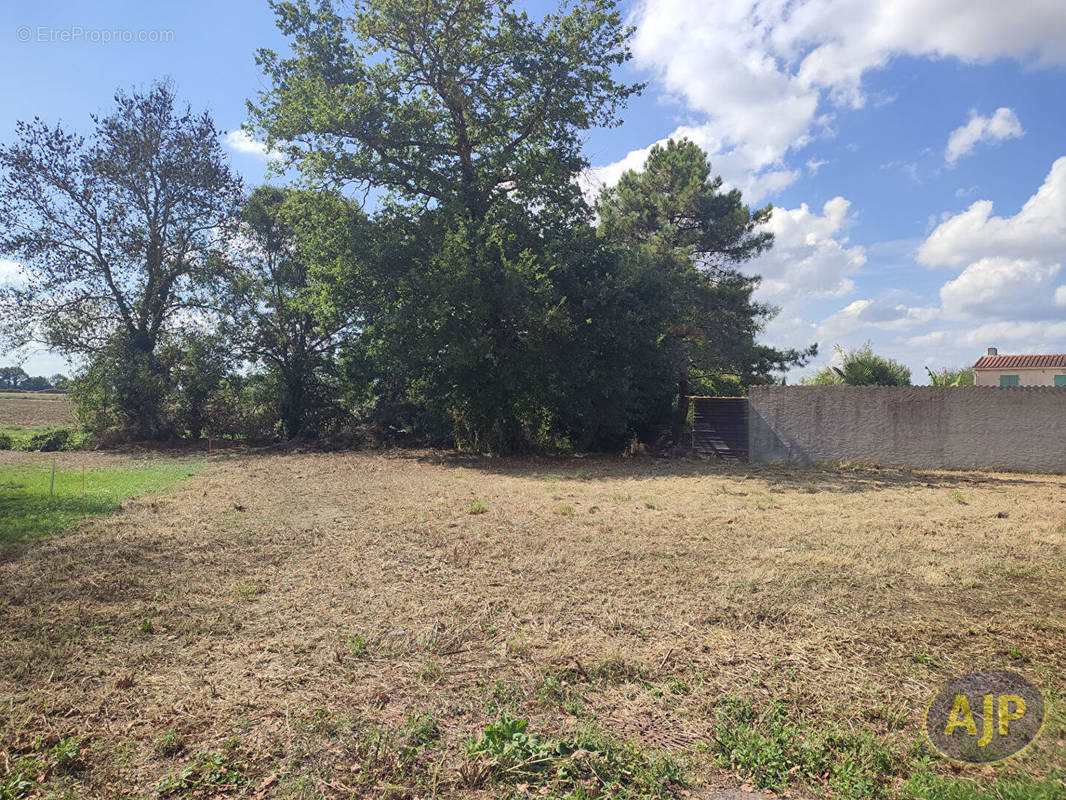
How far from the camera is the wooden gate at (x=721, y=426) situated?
1485 cm

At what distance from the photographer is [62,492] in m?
9.76

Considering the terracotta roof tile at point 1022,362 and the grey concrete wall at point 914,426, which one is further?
the terracotta roof tile at point 1022,362

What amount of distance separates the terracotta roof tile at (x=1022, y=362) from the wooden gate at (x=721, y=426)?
31.2 meters

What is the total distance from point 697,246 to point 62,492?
1813 cm

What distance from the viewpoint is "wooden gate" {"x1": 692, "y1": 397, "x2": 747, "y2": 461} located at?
48.7ft

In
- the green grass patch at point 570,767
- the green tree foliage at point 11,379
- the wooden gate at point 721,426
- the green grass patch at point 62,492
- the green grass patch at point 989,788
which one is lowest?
the green grass patch at point 570,767

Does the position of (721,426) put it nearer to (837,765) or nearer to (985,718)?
(985,718)

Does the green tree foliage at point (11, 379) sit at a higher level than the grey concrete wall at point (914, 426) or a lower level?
higher

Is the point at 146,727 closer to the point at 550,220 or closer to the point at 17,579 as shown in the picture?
the point at 17,579

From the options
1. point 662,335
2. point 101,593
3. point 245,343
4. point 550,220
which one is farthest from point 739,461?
point 245,343

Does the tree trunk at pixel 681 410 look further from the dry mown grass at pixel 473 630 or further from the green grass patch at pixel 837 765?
the green grass patch at pixel 837 765

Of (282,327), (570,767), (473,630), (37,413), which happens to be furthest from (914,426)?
→ (37,413)

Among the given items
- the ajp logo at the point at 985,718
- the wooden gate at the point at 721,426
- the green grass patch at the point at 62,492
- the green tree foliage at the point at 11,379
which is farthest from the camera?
the green tree foliage at the point at 11,379

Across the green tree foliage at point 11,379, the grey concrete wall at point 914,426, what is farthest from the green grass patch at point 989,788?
the green tree foliage at point 11,379
